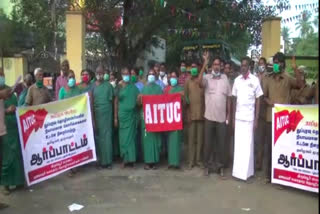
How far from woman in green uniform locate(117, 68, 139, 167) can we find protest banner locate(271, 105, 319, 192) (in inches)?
95.5

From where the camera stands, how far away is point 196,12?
13422mm

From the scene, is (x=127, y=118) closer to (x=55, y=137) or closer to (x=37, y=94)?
(x=55, y=137)

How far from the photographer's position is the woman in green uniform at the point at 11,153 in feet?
20.5

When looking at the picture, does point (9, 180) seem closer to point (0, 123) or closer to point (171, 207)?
point (0, 123)

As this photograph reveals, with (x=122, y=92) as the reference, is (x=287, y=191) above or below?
Result: below

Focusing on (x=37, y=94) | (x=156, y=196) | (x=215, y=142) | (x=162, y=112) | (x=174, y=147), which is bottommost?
(x=156, y=196)

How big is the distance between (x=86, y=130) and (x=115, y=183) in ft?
3.31

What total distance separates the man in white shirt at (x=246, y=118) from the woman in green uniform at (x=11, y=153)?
327 cm

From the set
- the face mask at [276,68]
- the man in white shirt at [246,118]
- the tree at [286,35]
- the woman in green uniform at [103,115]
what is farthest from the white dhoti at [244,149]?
the tree at [286,35]

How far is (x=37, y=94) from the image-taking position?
7.00 m

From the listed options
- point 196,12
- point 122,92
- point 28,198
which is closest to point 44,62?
point 196,12

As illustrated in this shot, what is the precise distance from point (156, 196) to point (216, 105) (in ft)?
5.92

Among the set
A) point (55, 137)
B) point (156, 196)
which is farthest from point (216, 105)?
point (55, 137)

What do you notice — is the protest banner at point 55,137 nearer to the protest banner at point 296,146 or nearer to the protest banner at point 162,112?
the protest banner at point 162,112
